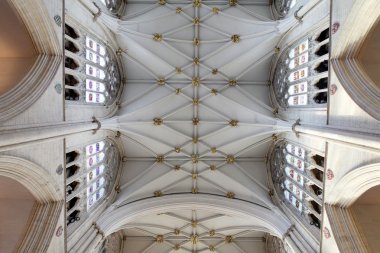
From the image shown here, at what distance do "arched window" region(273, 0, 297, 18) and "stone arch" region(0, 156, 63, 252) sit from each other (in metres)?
10.8

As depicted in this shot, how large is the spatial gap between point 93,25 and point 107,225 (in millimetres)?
7325

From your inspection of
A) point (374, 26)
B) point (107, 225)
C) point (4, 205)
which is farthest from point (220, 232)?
point (374, 26)

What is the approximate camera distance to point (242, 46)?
15281 millimetres

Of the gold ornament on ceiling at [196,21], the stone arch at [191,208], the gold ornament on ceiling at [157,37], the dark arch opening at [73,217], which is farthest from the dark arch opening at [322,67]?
the dark arch opening at [73,217]

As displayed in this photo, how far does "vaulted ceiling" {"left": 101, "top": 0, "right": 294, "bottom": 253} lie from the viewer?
15.1m

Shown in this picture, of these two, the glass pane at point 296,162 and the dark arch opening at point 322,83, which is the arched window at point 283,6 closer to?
the dark arch opening at point 322,83

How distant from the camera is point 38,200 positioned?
31.9 ft

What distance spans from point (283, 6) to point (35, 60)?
996 centimetres

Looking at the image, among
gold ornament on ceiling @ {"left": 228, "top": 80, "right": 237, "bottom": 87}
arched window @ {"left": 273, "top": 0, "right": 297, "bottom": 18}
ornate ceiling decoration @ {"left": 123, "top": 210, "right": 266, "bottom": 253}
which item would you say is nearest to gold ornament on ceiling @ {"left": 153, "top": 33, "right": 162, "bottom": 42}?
gold ornament on ceiling @ {"left": 228, "top": 80, "right": 237, "bottom": 87}

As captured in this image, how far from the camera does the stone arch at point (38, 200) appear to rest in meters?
8.51

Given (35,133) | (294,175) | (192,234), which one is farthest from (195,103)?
(35,133)

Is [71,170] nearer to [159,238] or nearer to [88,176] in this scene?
[88,176]

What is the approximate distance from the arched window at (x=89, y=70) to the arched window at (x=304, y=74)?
23.9ft

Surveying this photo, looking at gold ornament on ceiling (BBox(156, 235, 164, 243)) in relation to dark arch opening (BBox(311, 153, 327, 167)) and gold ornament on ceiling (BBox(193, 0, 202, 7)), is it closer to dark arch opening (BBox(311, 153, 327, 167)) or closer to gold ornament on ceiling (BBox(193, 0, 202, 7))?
dark arch opening (BBox(311, 153, 327, 167))
